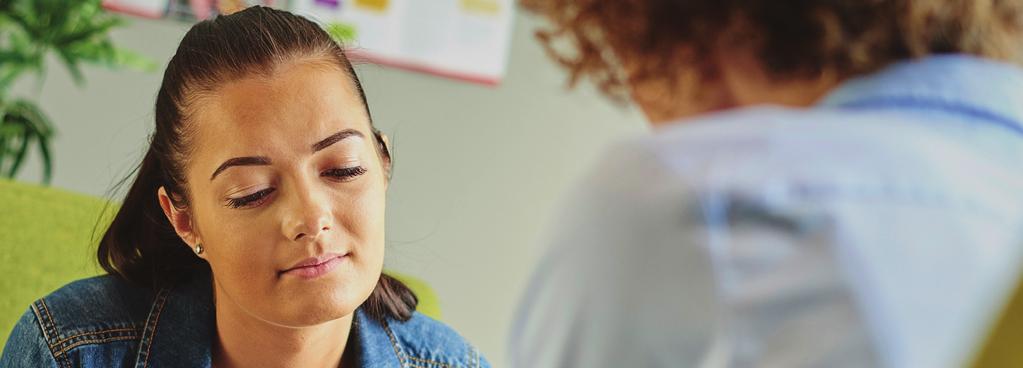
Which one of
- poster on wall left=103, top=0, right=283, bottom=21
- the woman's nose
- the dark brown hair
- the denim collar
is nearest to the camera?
the denim collar

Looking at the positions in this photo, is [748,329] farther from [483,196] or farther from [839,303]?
[483,196]

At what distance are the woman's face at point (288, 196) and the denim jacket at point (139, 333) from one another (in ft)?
0.48

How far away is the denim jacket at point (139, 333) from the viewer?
1270 mm

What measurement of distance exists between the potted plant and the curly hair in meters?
1.93

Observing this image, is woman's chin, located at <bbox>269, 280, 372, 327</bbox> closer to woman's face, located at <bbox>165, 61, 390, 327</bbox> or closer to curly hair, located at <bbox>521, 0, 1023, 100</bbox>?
woman's face, located at <bbox>165, 61, 390, 327</bbox>

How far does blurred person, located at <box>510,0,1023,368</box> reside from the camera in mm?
478

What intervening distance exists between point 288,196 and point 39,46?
4.80ft

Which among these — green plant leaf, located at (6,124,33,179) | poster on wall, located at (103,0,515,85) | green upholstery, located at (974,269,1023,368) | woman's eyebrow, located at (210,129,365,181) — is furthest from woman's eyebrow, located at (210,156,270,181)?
poster on wall, located at (103,0,515,85)

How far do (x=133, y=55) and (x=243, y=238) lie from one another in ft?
4.63

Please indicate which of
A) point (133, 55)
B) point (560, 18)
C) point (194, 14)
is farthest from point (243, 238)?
point (194, 14)

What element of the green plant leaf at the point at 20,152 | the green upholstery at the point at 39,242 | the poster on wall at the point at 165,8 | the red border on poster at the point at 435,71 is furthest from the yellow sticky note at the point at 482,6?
the green upholstery at the point at 39,242

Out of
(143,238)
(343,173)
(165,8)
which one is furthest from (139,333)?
(165,8)

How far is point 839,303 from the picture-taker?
47 cm

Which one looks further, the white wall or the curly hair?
the white wall
